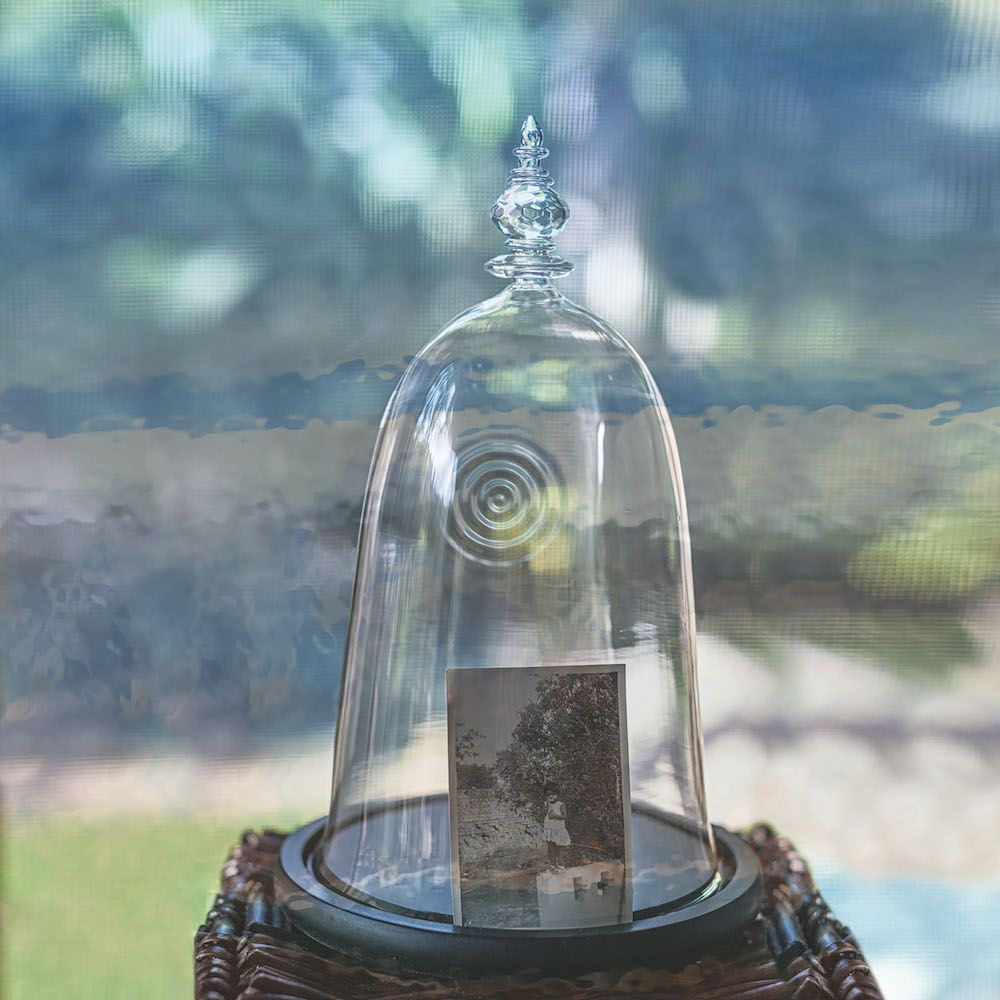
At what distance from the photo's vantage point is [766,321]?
125 cm

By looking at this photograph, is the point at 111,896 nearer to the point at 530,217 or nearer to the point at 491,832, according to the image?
the point at 491,832

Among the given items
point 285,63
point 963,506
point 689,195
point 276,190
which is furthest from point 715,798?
point 285,63

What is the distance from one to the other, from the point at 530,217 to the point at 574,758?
0.32 m

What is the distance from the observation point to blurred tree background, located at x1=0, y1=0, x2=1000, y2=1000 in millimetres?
1196

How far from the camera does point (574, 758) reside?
0.59 m

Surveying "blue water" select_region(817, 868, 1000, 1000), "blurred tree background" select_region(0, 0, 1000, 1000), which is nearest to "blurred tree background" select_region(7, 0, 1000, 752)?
"blurred tree background" select_region(0, 0, 1000, 1000)

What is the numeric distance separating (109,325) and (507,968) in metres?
0.89

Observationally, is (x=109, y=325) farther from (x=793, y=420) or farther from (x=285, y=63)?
(x=793, y=420)

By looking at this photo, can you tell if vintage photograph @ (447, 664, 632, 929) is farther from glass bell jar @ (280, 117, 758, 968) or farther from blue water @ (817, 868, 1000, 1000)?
blue water @ (817, 868, 1000, 1000)

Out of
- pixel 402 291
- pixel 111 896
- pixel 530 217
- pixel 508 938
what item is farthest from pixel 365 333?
pixel 508 938

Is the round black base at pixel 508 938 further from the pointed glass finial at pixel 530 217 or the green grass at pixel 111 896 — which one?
the green grass at pixel 111 896

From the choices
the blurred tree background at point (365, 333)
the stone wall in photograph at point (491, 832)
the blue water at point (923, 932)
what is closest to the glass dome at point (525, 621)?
the stone wall in photograph at point (491, 832)

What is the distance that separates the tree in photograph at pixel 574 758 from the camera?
588mm

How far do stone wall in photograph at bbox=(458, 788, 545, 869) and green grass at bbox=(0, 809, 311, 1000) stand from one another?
69 cm
